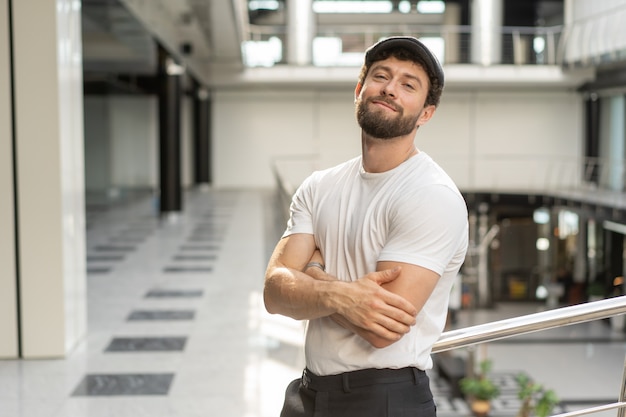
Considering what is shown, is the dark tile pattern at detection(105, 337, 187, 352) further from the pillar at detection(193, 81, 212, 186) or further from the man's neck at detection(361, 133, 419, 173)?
the pillar at detection(193, 81, 212, 186)

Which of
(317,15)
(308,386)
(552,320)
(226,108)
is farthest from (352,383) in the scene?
(317,15)

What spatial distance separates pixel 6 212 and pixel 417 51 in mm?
1776

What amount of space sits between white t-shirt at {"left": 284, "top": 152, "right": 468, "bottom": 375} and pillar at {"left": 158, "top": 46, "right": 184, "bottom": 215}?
21.1 ft

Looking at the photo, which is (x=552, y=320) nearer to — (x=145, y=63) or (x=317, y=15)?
(x=145, y=63)

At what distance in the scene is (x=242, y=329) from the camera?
114 inches

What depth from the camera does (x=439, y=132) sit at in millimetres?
13211

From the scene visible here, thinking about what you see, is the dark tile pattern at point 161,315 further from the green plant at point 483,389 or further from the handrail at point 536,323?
Result: the green plant at point 483,389

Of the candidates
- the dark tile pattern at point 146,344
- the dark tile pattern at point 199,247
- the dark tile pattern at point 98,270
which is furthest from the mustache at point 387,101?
the dark tile pattern at point 199,247

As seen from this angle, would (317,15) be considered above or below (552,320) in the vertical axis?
above

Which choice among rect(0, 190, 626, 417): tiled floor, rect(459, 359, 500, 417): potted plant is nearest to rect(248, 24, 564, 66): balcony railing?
rect(459, 359, 500, 417): potted plant

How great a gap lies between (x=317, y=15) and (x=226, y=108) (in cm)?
273

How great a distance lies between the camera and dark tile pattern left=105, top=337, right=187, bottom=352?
8.74 feet

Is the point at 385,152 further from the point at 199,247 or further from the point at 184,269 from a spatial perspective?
the point at 199,247

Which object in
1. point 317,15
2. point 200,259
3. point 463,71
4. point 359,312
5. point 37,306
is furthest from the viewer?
point 317,15
